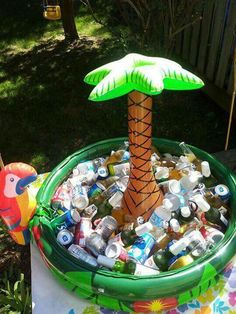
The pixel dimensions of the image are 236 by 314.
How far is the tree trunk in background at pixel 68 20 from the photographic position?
14.1ft

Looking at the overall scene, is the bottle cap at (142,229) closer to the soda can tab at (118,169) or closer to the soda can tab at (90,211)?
→ the soda can tab at (90,211)

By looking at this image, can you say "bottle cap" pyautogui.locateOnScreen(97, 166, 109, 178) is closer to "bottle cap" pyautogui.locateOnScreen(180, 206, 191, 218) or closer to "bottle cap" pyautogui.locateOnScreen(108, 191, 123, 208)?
"bottle cap" pyautogui.locateOnScreen(108, 191, 123, 208)

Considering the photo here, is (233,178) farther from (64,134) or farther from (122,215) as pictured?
(64,134)

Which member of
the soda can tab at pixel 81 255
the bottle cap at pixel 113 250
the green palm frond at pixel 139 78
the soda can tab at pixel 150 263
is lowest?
the soda can tab at pixel 150 263

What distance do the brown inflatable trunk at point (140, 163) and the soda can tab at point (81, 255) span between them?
27 cm

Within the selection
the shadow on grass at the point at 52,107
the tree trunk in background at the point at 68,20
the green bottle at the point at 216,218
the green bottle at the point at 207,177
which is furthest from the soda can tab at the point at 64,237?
the tree trunk in background at the point at 68,20

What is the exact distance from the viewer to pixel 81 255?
166 cm

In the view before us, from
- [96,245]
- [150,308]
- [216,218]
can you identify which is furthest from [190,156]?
[150,308]

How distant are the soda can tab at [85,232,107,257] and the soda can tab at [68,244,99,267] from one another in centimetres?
3

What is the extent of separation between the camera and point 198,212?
71.1 inches

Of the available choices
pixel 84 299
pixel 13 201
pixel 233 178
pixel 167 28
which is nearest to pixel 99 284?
pixel 84 299

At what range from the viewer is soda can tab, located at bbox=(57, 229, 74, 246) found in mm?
1732

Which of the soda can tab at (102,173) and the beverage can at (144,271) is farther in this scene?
the soda can tab at (102,173)

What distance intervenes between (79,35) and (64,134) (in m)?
1.95
